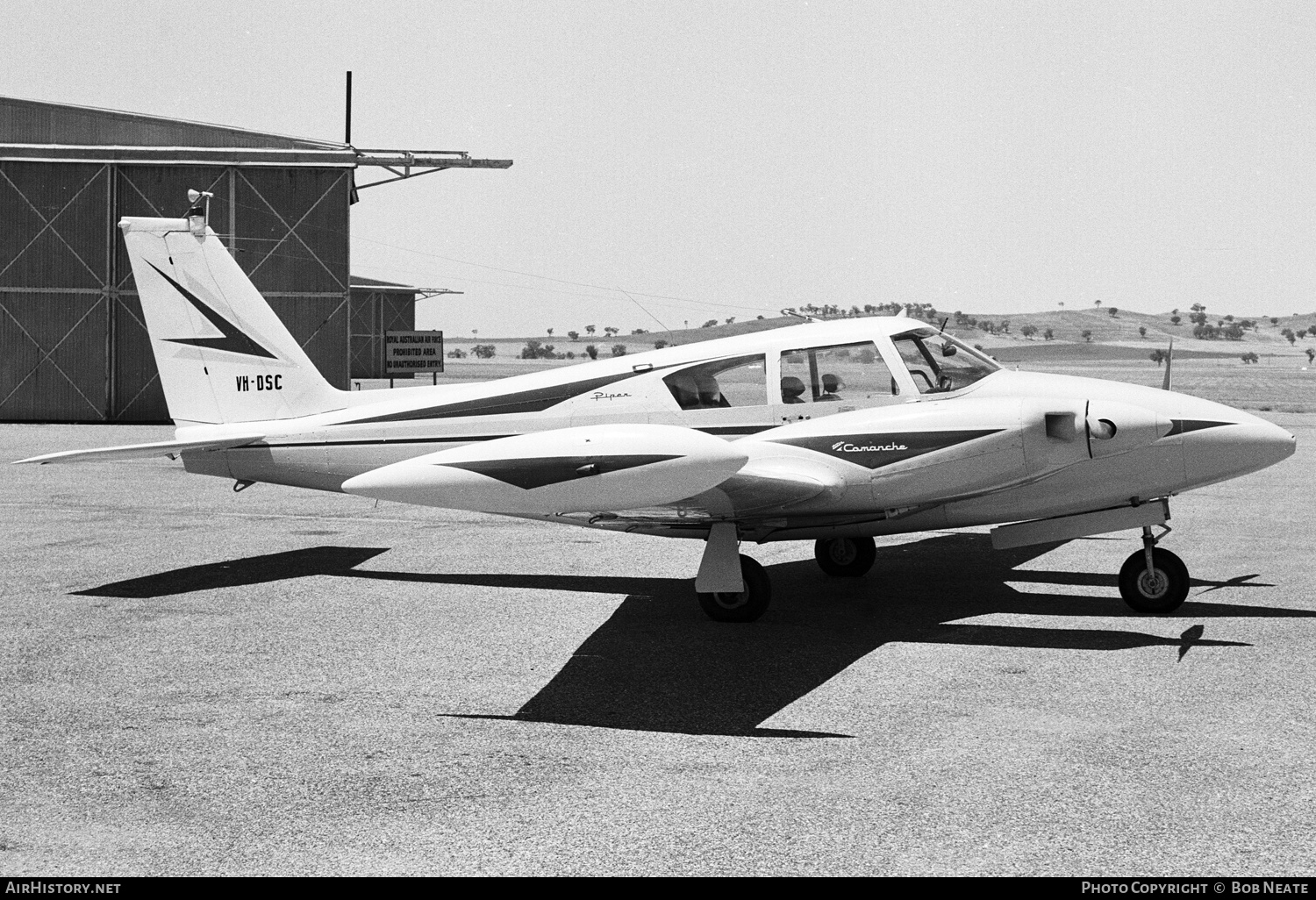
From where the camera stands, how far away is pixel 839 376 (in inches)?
407

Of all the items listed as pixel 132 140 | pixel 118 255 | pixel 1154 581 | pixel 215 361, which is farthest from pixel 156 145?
pixel 1154 581

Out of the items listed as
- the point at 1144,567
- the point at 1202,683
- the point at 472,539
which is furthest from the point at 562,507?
the point at 472,539

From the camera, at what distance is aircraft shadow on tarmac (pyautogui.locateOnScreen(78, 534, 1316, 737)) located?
7398 mm

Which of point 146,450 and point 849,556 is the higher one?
point 146,450

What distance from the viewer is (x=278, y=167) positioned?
35.8m

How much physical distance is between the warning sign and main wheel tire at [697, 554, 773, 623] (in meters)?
36.1

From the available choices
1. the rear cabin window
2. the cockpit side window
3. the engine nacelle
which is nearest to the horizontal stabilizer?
the engine nacelle

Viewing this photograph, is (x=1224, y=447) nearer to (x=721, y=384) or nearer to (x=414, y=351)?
(x=721, y=384)

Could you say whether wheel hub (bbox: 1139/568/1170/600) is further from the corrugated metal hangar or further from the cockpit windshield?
the corrugated metal hangar

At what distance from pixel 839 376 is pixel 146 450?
20.9 feet

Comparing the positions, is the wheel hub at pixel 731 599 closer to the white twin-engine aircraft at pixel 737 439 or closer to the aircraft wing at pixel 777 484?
the white twin-engine aircraft at pixel 737 439

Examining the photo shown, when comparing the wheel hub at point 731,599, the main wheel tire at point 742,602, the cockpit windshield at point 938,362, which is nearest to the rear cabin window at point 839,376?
the cockpit windshield at point 938,362

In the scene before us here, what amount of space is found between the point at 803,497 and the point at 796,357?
1598 mm

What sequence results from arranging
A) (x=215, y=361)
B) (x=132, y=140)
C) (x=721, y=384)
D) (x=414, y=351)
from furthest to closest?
(x=414, y=351), (x=132, y=140), (x=215, y=361), (x=721, y=384)
